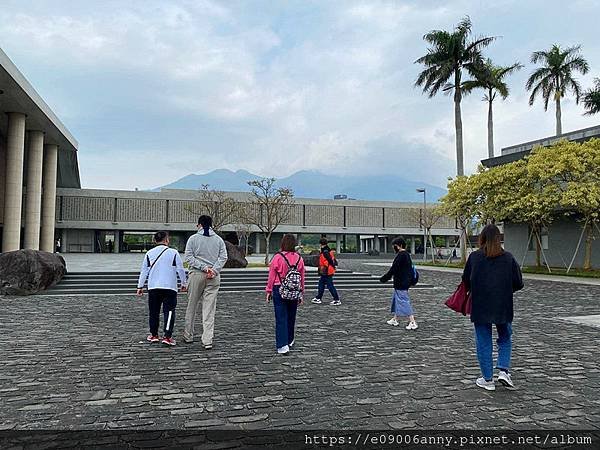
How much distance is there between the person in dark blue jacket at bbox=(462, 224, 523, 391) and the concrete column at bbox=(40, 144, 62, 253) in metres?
38.5

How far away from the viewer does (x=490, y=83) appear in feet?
108

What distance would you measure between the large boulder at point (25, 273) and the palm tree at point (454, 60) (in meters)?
25.2

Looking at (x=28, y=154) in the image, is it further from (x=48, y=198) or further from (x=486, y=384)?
(x=486, y=384)

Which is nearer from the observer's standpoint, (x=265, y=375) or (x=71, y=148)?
(x=265, y=375)

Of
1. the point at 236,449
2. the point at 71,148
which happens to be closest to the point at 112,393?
the point at 236,449

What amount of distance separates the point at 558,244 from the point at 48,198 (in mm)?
35913

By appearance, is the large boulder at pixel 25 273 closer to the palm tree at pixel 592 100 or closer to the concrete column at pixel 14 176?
the concrete column at pixel 14 176

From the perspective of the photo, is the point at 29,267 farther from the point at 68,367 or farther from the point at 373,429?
the point at 373,429

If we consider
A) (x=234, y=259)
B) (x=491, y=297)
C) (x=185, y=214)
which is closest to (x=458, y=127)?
(x=234, y=259)

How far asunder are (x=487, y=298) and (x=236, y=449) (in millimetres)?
2866

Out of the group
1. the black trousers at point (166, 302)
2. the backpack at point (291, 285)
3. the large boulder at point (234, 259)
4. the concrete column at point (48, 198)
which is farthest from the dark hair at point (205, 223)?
the concrete column at point (48, 198)

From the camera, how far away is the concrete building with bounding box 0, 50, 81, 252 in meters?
26.0

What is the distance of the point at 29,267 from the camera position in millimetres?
13664

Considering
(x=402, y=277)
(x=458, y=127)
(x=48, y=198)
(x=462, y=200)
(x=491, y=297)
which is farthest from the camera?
(x=48, y=198)
